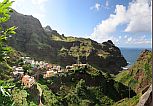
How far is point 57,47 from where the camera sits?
6388cm

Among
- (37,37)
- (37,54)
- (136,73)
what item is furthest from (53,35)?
(136,73)

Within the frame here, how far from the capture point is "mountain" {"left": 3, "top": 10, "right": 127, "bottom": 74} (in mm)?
58766

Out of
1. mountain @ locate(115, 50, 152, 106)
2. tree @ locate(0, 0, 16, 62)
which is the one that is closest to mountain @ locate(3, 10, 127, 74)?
mountain @ locate(115, 50, 152, 106)

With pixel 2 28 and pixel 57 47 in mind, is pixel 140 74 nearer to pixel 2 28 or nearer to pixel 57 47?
pixel 57 47

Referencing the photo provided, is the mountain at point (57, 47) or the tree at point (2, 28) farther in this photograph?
the mountain at point (57, 47)

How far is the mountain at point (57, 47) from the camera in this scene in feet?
193

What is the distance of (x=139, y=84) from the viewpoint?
4388 centimetres

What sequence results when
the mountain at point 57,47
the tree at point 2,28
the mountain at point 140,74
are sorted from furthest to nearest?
the mountain at point 57,47
the mountain at point 140,74
the tree at point 2,28

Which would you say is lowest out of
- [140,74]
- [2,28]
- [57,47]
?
[140,74]

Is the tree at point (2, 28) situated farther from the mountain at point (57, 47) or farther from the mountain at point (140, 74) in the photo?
the mountain at point (57, 47)

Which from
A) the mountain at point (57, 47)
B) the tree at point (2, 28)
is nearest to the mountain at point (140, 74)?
the mountain at point (57, 47)

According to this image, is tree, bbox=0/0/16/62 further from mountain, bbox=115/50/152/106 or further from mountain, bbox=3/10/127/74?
mountain, bbox=3/10/127/74

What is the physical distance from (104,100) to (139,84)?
11231 millimetres

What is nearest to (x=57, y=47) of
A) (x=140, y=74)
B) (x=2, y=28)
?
(x=140, y=74)
